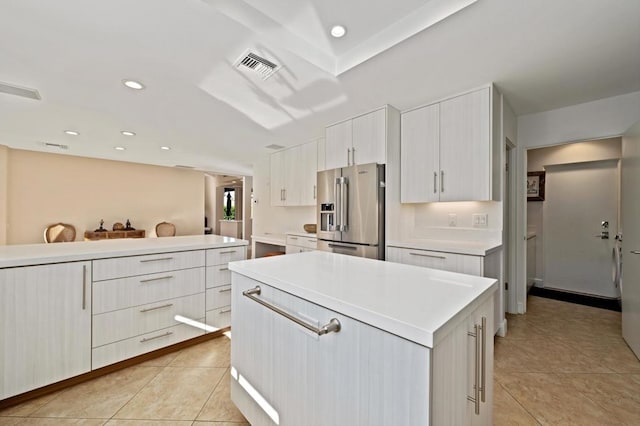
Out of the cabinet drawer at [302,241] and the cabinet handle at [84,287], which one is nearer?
the cabinet handle at [84,287]

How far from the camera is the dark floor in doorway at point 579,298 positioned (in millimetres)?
3363

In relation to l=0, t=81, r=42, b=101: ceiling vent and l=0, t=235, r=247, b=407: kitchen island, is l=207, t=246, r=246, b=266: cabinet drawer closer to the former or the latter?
l=0, t=235, r=247, b=407: kitchen island

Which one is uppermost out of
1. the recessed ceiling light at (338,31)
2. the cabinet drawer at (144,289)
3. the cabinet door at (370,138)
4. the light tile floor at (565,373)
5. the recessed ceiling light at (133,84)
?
the recessed ceiling light at (338,31)

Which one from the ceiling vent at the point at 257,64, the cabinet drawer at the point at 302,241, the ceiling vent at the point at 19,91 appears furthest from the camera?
the cabinet drawer at the point at 302,241

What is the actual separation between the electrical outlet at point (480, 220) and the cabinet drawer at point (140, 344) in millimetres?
2869

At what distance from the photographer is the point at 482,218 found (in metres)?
2.77

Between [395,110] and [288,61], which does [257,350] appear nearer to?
[288,61]

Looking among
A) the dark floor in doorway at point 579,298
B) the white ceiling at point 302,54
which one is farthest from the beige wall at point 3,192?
the dark floor in doorway at point 579,298

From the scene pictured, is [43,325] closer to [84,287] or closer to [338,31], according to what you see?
[84,287]

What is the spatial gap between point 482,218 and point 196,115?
344 centimetres

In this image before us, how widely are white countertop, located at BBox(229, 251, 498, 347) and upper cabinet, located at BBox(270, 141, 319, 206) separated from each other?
→ 2.90 m

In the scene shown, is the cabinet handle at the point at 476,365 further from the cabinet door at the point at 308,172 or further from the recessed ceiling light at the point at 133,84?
the cabinet door at the point at 308,172

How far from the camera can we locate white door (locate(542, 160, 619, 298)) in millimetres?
3645

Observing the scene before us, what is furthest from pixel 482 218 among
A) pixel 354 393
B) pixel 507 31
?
pixel 354 393
